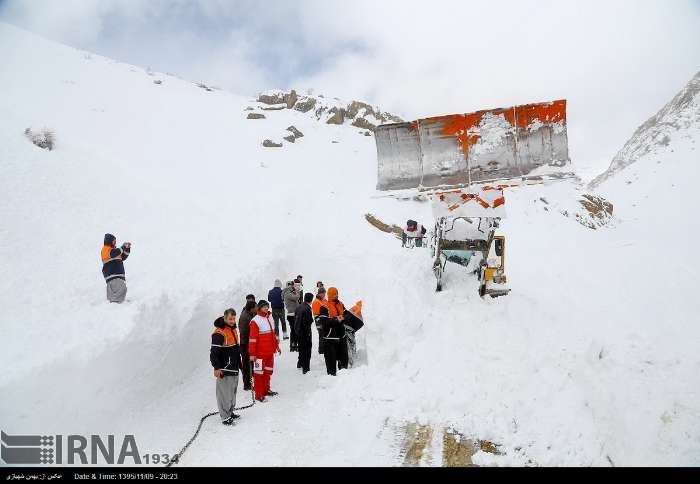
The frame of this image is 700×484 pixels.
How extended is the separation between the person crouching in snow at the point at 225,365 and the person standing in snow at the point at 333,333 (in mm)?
1709

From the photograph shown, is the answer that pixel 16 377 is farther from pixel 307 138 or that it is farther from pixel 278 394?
pixel 307 138

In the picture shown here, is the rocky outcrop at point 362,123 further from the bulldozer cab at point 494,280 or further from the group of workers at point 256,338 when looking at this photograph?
the group of workers at point 256,338

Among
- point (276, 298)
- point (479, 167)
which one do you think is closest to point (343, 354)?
point (276, 298)

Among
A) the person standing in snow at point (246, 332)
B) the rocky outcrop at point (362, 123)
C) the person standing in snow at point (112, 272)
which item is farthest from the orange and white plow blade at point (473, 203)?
the rocky outcrop at point (362, 123)

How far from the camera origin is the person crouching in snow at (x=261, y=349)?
20.9 feet

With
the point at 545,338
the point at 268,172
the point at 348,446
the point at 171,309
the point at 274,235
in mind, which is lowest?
the point at 348,446

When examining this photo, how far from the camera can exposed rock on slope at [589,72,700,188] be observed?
157 ft

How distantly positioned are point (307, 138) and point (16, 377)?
2485 cm

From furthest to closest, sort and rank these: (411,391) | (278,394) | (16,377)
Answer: (278,394) → (411,391) → (16,377)

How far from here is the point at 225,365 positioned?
18.4 feet

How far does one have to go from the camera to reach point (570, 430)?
475 cm

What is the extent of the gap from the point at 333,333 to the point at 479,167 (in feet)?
16.7

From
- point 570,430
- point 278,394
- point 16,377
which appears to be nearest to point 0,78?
point 16,377
